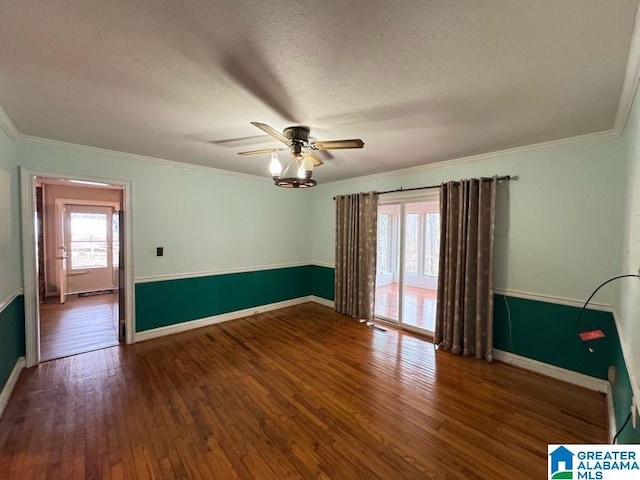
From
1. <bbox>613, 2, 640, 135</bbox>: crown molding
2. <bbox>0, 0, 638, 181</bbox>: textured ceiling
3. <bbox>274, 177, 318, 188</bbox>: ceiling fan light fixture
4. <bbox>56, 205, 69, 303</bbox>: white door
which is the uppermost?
<bbox>0, 0, 638, 181</bbox>: textured ceiling

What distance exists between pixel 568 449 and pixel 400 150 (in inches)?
108

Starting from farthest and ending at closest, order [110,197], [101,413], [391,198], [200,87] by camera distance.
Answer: [110,197] < [391,198] < [101,413] < [200,87]

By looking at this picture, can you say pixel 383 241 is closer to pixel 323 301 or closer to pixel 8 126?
→ pixel 323 301

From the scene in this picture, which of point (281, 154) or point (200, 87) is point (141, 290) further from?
point (200, 87)

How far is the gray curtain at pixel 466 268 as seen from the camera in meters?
3.09

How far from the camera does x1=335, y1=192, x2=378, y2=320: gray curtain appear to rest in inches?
172

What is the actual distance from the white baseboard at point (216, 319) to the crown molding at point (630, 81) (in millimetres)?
4321

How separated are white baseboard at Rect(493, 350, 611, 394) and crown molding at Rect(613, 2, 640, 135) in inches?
89.8

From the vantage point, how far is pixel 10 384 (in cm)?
241

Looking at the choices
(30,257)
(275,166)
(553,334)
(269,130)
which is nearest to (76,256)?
(30,257)

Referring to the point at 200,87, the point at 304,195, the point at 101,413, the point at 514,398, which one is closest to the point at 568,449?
the point at 514,398

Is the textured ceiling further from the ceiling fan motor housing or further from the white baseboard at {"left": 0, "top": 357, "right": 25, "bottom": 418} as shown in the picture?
the white baseboard at {"left": 0, "top": 357, "right": 25, "bottom": 418}

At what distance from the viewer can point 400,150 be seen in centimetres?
306

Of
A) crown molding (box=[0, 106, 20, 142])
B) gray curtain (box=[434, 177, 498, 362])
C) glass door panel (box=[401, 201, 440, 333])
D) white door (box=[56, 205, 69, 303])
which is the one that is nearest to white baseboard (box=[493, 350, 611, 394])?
gray curtain (box=[434, 177, 498, 362])
